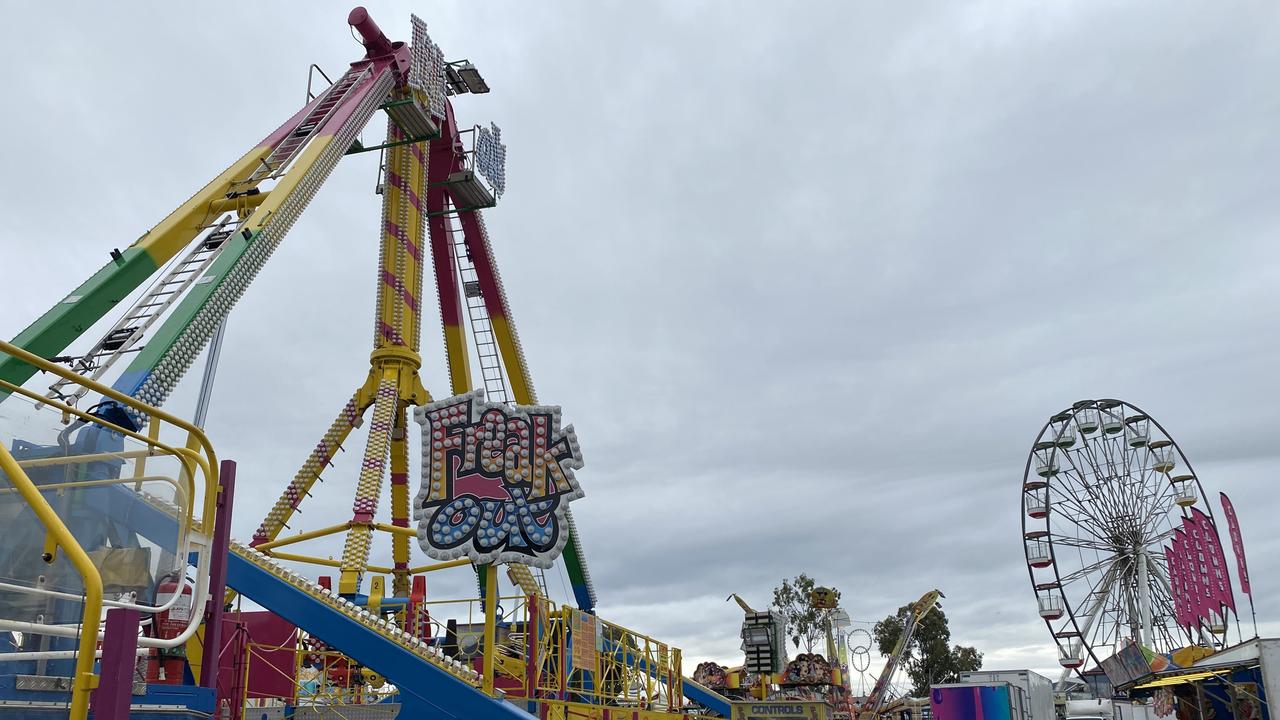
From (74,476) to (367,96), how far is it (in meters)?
20.8

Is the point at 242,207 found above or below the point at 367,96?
below

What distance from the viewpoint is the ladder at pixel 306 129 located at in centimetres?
2047

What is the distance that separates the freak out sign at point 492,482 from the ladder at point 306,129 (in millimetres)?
6657

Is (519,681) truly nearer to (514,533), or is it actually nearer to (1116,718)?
(514,533)

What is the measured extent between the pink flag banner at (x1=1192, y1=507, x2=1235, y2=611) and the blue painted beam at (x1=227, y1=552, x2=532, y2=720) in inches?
1440

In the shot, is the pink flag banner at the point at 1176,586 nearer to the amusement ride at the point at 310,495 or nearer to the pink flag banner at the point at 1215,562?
the pink flag banner at the point at 1215,562

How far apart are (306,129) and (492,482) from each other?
10.5 metres

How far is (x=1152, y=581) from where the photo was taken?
42.0m

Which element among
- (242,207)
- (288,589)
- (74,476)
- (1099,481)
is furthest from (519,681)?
(1099,481)

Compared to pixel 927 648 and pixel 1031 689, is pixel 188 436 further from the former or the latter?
pixel 927 648

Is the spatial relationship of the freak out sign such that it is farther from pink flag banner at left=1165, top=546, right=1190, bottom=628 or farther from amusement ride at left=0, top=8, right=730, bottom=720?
pink flag banner at left=1165, top=546, right=1190, bottom=628

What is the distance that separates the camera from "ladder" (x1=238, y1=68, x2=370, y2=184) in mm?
20469

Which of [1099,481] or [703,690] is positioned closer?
[703,690]

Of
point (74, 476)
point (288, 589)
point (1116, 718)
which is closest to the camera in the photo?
point (74, 476)
